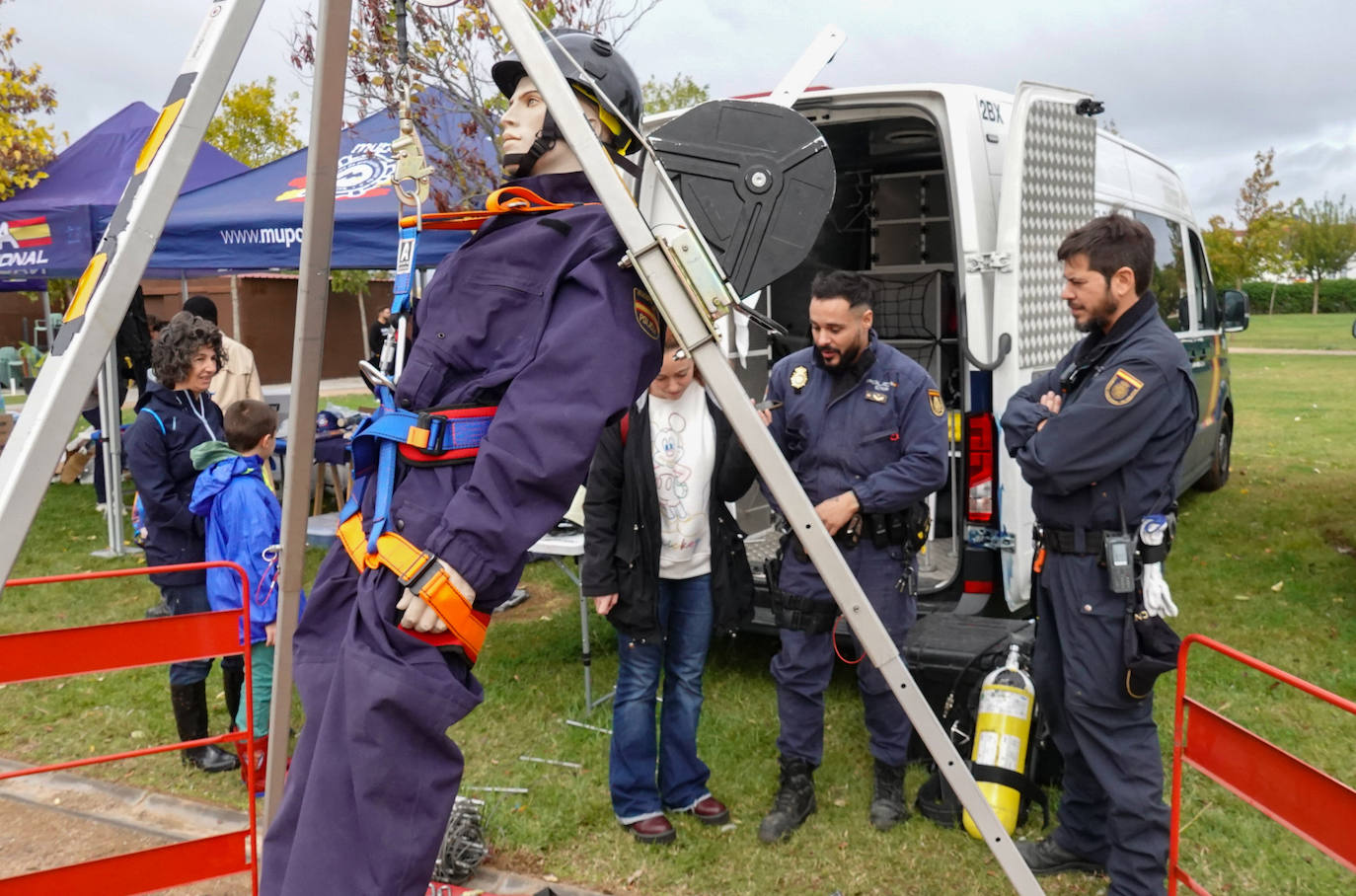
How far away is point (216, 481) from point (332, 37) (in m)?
2.90

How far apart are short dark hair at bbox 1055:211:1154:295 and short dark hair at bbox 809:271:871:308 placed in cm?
87

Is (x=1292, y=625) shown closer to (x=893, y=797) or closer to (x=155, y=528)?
(x=893, y=797)

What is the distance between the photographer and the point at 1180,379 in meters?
3.32

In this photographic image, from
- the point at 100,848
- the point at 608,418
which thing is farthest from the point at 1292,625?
the point at 100,848

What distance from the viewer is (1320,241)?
194 feet

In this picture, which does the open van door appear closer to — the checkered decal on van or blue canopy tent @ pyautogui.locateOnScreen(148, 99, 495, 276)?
the checkered decal on van

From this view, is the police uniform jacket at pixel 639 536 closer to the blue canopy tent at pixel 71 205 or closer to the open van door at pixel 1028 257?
the open van door at pixel 1028 257

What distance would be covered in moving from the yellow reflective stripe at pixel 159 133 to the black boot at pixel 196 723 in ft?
11.3

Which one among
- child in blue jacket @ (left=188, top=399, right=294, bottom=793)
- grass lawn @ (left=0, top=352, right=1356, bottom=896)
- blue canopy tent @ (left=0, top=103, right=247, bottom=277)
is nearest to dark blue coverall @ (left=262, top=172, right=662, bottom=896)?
grass lawn @ (left=0, top=352, right=1356, bottom=896)

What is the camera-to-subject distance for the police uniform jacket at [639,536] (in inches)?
157

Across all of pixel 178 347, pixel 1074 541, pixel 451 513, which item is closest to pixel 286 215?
pixel 178 347

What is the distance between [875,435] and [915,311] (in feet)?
11.1

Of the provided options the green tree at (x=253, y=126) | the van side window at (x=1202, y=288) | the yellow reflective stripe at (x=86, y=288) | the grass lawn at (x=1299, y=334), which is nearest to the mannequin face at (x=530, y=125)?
the yellow reflective stripe at (x=86, y=288)

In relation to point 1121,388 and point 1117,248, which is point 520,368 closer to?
point 1121,388
